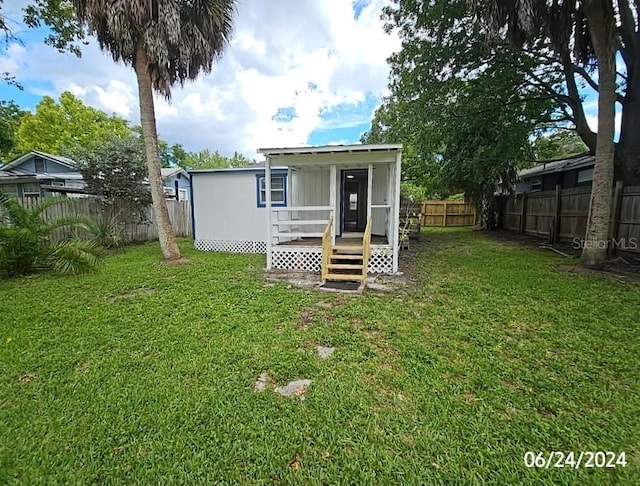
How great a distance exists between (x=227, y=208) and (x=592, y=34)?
10.2m

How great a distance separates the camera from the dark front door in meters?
9.69

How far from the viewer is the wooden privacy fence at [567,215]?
23.1ft

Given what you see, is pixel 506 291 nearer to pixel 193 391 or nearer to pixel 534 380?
pixel 534 380

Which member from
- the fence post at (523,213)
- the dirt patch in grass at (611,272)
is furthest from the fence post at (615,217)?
the fence post at (523,213)

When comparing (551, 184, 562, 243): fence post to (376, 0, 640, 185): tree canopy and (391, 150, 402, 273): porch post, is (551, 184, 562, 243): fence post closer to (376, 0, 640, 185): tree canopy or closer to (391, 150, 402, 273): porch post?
(376, 0, 640, 185): tree canopy

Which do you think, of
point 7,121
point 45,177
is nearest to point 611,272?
point 45,177

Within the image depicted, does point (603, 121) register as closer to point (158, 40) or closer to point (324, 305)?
point (324, 305)

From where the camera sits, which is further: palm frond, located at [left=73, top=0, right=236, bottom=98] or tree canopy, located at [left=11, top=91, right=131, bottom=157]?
tree canopy, located at [left=11, top=91, right=131, bottom=157]

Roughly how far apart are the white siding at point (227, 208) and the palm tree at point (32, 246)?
3.78 m

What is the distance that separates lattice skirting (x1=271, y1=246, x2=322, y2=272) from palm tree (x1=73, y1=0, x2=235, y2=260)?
2.97 metres

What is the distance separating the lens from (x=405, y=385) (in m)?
2.64

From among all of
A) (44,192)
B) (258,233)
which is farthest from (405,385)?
(44,192)

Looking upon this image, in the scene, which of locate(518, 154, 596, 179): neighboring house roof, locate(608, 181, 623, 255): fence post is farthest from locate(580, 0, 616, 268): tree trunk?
locate(518, 154, 596, 179): neighboring house roof
